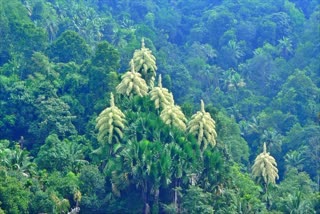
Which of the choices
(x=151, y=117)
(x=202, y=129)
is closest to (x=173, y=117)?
(x=151, y=117)

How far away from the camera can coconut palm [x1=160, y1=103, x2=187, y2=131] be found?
49.4 meters

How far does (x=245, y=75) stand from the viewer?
89375 millimetres

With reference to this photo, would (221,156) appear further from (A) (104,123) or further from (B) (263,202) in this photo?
(A) (104,123)

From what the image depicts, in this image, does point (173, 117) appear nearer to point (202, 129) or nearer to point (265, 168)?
point (202, 129)

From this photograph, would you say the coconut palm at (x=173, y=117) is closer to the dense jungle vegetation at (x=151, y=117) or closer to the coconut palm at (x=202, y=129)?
the dense jungle vegetation at (x=151, y=117)

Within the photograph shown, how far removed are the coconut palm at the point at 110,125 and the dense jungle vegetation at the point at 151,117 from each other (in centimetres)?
7

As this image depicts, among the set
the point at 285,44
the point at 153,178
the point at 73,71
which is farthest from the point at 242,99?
the point at 153,178

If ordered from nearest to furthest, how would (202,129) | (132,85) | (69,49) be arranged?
1. (202,129)
2. (132,85)
3. (69,49)

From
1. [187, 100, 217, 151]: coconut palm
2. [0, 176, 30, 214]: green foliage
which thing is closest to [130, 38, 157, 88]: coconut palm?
[187, 100, 217, 151]: coconut palm

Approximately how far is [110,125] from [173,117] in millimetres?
3768

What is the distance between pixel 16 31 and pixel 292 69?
32.4 meters

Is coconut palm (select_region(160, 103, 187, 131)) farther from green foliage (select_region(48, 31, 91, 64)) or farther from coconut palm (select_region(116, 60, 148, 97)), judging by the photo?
green foliage (select_region(48, 31, 91, 64))

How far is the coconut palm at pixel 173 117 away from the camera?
4941 cm

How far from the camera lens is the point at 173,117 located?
49469 millimetres
